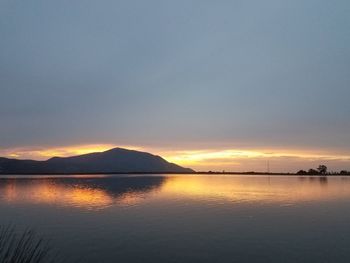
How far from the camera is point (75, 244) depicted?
27.9m

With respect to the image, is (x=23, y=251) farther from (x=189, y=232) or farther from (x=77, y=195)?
(x=77, y=195)

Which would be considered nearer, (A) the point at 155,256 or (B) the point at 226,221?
(A) the point at 155,256

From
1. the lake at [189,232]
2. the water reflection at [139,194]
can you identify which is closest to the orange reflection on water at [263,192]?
the water reflection at [139,194]

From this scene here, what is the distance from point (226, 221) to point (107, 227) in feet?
43.0

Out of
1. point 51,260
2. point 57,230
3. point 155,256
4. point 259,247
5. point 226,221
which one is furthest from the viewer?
point 226,221

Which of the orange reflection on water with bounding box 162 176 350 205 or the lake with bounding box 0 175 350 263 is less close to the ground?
the orange reflection on water with bounding box 162 176 350 205

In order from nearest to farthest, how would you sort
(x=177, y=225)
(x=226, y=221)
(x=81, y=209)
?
(x=177, y=225) < (x=226, y=221) < (x=81, y=209)

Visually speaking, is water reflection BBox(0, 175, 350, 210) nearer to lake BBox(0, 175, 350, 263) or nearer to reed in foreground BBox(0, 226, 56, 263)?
lake BBox(0, 175, 350, 263)

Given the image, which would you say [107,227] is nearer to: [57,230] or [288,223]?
[57,230]

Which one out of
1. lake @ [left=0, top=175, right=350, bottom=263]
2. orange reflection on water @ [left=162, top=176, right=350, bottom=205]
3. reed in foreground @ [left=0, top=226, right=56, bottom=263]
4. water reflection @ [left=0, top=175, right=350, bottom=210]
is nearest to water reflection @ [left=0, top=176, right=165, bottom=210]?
water reflection @ [left=0, top=175, right=350, bottom=210]

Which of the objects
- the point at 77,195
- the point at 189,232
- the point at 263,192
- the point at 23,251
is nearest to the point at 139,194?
the point at 77,195

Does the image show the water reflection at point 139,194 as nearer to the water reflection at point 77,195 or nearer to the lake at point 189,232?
the water reflection at point 77,195

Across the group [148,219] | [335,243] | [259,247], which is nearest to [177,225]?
[148,219]

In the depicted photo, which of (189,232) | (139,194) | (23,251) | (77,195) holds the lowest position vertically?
(189,232)
